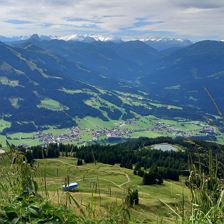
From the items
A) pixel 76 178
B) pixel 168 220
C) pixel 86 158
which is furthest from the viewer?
pixel 86 158

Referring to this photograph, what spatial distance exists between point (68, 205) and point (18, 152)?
1185 millimetres

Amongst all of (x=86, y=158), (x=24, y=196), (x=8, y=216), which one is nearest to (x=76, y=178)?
(x=24, y=196)

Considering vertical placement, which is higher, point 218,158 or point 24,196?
point 218,158

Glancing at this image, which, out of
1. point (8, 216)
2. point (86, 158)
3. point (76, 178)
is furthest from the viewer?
point (86, 158)

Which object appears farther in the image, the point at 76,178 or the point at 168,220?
the point at 76,178

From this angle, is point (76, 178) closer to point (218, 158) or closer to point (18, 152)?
point (18, 152)

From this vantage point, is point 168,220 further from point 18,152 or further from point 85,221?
point 18,152

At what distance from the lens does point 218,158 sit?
645 centimetres

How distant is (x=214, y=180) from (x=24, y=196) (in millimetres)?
2865

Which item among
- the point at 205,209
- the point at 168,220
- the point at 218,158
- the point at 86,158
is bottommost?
the point at 86,158

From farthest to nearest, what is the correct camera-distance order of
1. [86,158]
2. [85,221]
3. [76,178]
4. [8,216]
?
1. [86,158]
2. [76,178]
3. [85,221]
4. [8,216]

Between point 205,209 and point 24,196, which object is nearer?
point 205,209

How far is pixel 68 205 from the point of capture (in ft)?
22.9

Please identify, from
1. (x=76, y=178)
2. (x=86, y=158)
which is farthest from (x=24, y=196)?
(x=86, y=158)
